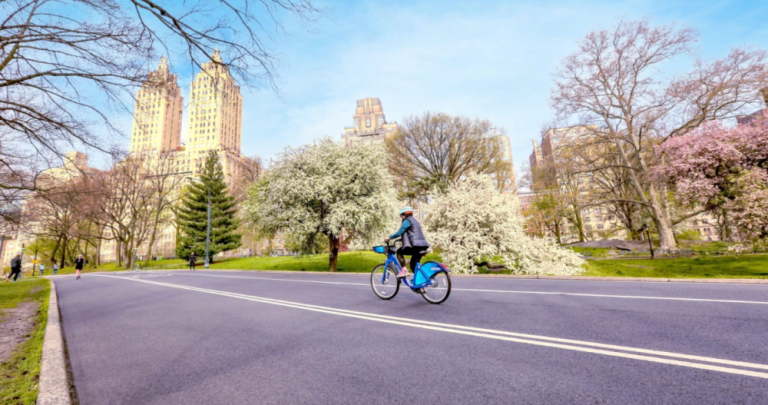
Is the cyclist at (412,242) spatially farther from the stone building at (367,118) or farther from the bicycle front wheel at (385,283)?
the stone building at (367,118)

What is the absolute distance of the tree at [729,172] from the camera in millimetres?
11969

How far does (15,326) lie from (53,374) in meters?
4.71

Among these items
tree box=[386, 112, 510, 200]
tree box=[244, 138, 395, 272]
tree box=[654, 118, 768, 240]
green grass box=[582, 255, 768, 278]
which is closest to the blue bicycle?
tree box=[244, 138, 395, 272]

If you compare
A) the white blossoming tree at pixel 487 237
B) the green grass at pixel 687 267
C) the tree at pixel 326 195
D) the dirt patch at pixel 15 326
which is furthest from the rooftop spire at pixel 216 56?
the green grass at pixel 687 267

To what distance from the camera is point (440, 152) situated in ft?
98.4

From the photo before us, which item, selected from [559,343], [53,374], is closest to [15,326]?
[53,374]

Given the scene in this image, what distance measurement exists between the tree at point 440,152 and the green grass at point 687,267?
14506mm

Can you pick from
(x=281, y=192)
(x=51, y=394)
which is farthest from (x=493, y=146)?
(x=51, y=394)

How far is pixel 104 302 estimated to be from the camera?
30.1 ft

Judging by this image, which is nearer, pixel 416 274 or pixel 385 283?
pixel 416 274

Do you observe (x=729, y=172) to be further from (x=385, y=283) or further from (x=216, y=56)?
(x=216, y=56)

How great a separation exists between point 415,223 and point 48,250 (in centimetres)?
7651

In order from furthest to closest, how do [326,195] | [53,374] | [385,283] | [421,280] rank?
[326,195]
[385,283]
[421,280]
[53,374]

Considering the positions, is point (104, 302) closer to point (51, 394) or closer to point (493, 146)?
point (51, 394)
